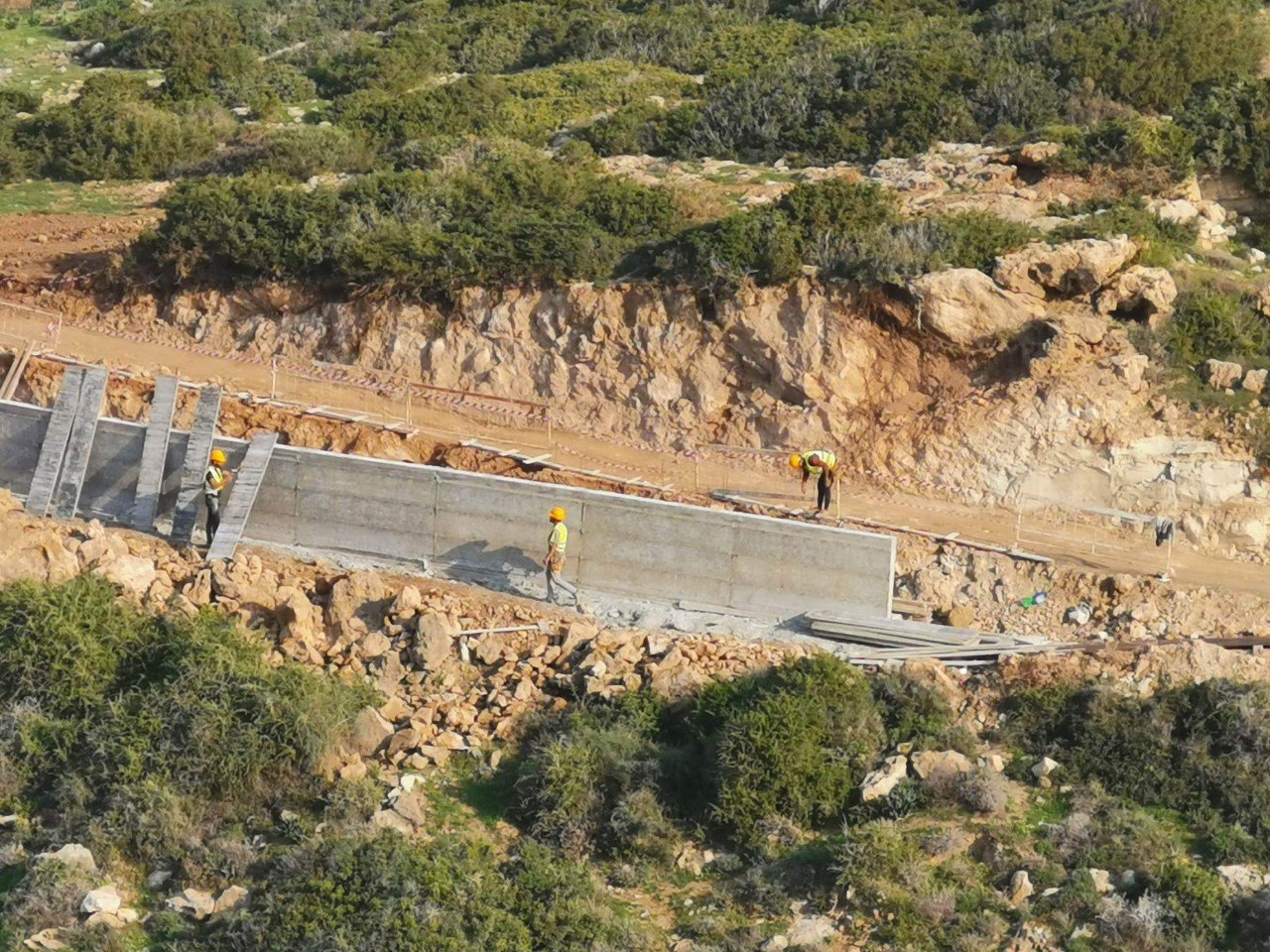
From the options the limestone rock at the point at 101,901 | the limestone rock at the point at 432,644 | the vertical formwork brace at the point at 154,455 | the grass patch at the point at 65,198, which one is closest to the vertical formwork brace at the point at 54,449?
the vertical formwork brace at the point at 154,455

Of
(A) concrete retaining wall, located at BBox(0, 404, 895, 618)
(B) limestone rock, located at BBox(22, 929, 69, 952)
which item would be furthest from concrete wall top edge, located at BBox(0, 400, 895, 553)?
(B) limestone rock, located at BBox(22, 929, 69, 952)

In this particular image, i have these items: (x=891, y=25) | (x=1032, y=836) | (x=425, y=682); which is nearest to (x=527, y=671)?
(x=425, y=682)

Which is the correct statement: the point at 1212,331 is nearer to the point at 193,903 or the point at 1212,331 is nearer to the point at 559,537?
the point at 559,537

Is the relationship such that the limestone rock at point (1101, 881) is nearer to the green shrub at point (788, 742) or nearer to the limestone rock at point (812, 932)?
the limestone rock at point (812, 932)

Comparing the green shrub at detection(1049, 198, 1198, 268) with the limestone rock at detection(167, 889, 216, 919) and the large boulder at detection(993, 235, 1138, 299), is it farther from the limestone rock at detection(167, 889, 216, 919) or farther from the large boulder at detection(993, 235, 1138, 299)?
the limestone rock at detection(167, 889, 216, 919)

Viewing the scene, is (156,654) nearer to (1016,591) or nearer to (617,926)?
(617,926)

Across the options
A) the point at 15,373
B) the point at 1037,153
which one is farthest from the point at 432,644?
the point at 1037,153
